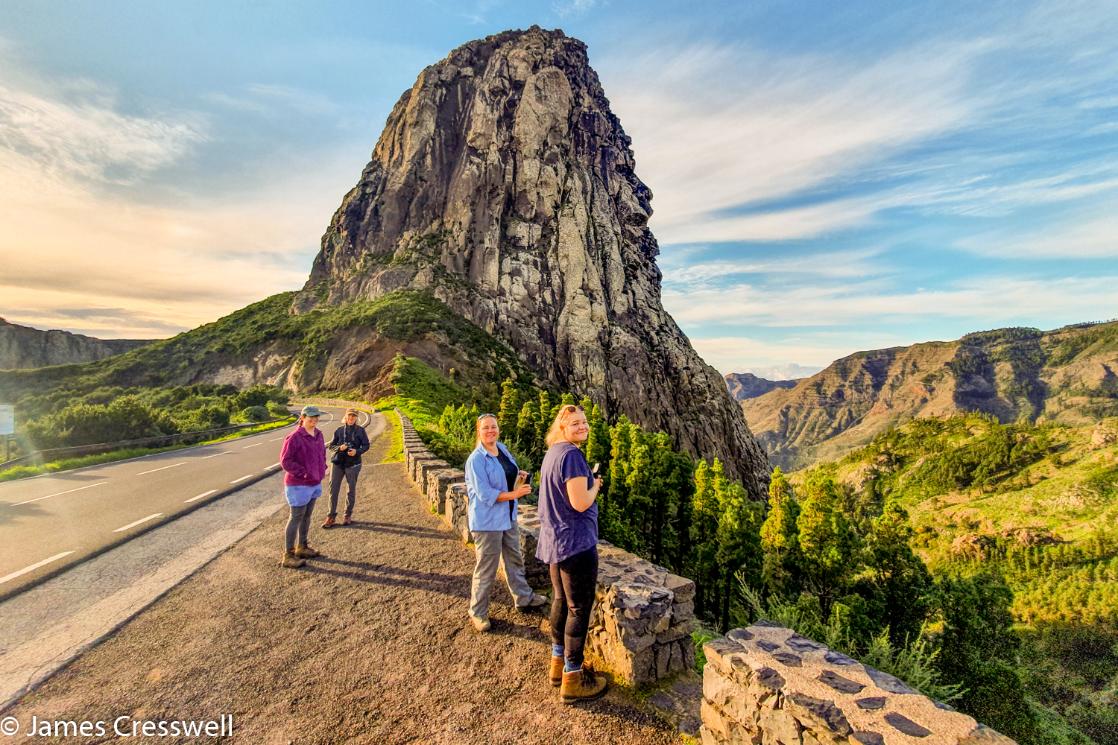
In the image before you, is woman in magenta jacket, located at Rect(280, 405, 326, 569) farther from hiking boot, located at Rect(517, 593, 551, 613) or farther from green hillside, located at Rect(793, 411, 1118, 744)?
green hillside, located at Rect(793, 411, 1118, 744)

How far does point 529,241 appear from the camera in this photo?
83.0 metres

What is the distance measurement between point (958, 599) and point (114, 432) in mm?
34219

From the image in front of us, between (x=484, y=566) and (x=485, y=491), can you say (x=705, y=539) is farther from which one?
(x=485, y=491)

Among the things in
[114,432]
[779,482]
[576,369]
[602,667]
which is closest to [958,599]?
[779,482]

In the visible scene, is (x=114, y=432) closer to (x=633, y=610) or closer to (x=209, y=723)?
(x=209, y=723)

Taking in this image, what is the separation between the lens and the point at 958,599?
1297cm

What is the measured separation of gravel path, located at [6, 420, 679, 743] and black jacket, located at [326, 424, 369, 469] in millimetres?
2535

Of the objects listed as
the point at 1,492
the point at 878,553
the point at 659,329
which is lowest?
the point at 878,553

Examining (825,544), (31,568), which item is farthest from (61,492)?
(825,544)

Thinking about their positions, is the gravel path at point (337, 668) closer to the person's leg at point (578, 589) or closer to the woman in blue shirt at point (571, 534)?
the woman in blue shirt at point (571, 534)

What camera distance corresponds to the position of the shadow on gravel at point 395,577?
22.3ft

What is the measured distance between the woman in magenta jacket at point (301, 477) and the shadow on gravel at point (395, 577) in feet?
1.13

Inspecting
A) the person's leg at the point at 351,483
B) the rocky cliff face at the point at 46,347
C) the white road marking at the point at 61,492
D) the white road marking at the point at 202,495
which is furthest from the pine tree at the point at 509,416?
the rocky cliff face at the point at 46,347

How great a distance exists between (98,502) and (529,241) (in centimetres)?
7598
